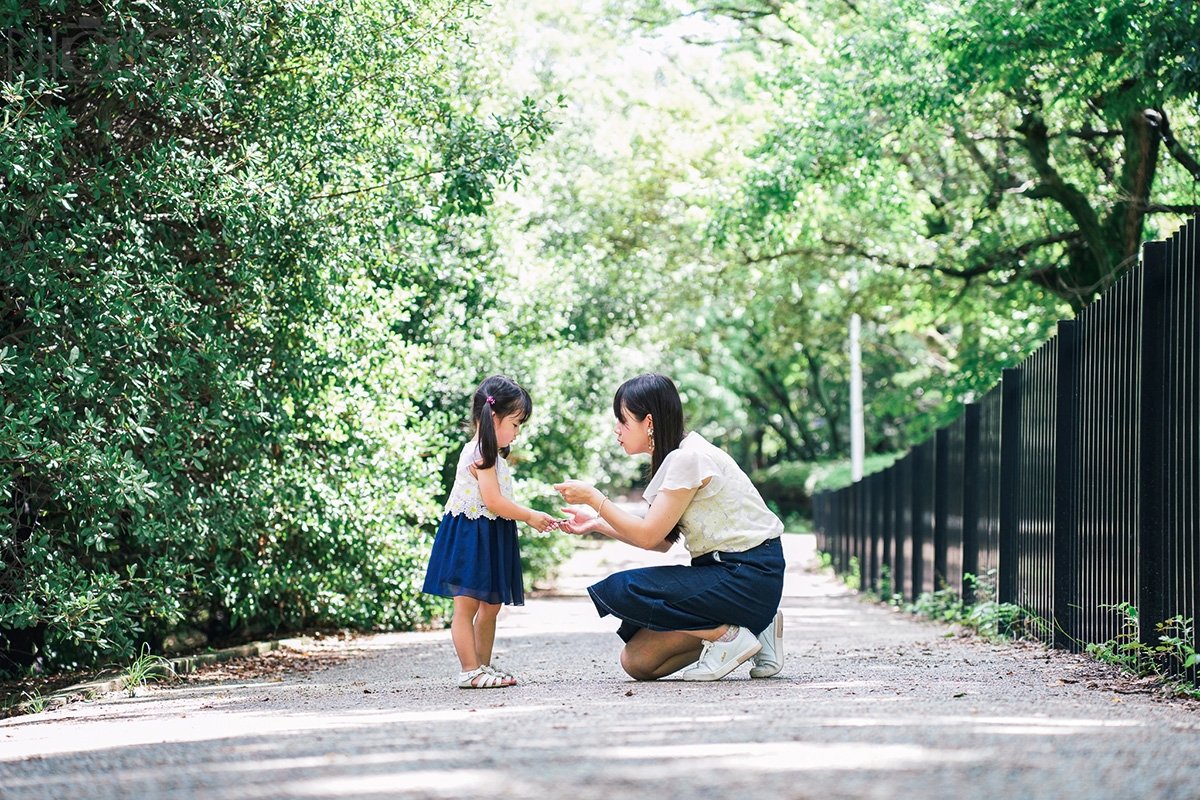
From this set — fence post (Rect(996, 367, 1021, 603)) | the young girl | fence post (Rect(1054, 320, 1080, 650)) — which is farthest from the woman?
fence post (Rect(996, 367, 1021, 603))

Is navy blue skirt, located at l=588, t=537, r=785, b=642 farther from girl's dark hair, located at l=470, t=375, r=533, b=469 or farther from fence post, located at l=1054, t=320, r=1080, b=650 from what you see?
fence post, located at l=1054, t=320, r=1080, b=650

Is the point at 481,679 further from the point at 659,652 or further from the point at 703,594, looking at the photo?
the point at 703,594

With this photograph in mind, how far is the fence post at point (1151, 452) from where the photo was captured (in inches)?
248

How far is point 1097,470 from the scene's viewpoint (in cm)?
732

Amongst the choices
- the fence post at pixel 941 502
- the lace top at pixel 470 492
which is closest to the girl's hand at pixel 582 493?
the lace top at pixel 470 492

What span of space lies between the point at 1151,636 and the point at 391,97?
639cm

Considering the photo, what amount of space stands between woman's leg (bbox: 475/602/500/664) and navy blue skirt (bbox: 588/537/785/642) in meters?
0.69

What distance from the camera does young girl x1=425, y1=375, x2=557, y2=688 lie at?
7074mm

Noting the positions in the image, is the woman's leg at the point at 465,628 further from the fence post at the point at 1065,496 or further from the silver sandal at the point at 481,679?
the fence post at the point at 1065,496

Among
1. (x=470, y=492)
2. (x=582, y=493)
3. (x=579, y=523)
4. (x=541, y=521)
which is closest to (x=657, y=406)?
(x=582, y=493)

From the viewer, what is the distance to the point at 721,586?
661 cm

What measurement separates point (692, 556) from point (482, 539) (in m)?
1.10

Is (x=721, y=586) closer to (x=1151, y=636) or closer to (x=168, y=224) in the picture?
(x=1151, y=636)

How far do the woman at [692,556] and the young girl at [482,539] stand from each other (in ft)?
1.67
